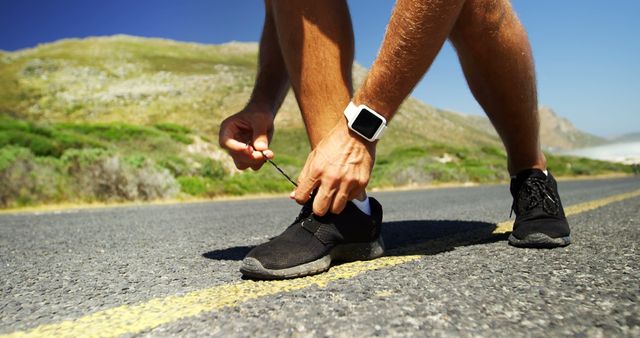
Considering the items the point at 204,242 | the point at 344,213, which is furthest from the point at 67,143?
the point at 344,213

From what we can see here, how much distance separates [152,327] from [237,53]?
237ft

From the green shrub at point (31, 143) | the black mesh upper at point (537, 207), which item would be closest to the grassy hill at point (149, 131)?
the green shrub at point (31, 143)

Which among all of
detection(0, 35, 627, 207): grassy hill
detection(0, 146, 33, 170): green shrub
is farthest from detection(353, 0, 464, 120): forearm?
detection(0, 146, 33, 170): green shrub

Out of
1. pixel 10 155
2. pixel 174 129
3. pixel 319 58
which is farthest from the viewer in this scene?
pixel 174 129

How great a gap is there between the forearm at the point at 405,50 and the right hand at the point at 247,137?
44cm

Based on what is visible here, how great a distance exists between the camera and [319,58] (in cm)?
153

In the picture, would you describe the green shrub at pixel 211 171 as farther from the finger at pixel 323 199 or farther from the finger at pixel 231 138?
the finger at pixel 323 199

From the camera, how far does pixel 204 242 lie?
2.36m

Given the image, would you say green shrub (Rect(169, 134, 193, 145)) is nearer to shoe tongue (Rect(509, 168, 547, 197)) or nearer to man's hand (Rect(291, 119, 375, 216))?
shoe tongue (Rect(509, 168, 547, 197))

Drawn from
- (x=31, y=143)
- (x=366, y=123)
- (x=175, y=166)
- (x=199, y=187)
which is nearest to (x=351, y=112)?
(x=366, y=123)

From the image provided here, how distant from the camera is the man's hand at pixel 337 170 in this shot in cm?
132

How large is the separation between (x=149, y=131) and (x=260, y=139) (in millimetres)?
14250

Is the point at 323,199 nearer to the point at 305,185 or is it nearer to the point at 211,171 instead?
the point at 305,185

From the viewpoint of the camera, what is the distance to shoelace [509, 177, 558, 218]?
5.88 ft
